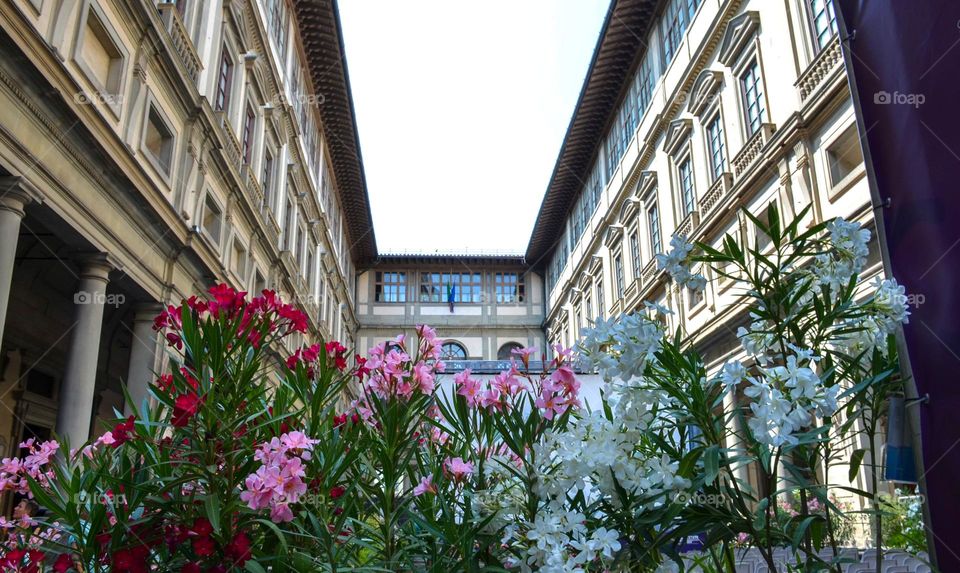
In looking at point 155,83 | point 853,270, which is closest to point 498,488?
point 853,270

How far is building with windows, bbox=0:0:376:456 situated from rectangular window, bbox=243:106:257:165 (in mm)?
77

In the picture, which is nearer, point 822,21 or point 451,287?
point 822,21

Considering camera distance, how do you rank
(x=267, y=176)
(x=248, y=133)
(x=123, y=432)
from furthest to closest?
(x=267, y=176), (x=248, y=133), (x=123, y=432)

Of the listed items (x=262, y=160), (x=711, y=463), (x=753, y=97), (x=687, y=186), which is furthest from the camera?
(x=687, y=186)

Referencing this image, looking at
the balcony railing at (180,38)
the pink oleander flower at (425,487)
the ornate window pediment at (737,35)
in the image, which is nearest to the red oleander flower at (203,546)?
the pink oleander flower at (425,487)

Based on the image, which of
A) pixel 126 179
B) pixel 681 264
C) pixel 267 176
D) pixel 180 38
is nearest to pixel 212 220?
pixel 180 38

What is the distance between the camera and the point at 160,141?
11773 mm

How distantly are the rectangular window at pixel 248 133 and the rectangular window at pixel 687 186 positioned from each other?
1038cm

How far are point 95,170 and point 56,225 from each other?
97 cm

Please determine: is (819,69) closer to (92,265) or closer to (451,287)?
(92,265)

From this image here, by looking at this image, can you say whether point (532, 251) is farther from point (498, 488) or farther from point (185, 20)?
point (498, 488)

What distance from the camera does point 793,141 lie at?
12516 millimetres

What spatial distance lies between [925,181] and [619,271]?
2174 centimetres

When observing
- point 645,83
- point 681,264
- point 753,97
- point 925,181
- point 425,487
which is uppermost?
point 645,83
